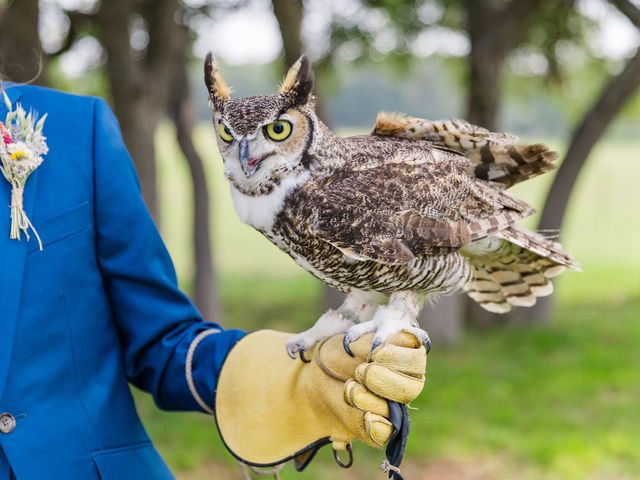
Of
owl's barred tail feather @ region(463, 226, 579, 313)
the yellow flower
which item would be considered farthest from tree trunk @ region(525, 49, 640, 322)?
the yellow flower

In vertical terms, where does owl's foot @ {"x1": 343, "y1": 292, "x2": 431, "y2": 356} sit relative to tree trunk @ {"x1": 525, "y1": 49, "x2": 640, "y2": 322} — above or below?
above

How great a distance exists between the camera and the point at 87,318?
1.63 m

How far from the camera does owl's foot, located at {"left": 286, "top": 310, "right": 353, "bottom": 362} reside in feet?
5.33

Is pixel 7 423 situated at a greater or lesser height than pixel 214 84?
lesser

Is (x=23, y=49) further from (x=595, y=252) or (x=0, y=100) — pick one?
(x=595, y=252)

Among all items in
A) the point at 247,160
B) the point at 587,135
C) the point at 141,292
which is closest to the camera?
the point at 247,160

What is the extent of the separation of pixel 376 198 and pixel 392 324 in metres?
0.24

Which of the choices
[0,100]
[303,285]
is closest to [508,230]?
[0,100]

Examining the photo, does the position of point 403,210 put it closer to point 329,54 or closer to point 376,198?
point 376,198

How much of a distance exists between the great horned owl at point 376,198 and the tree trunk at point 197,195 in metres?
5.16

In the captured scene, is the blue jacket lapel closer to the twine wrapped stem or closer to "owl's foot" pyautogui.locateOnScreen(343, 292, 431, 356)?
the twine wrapped stem

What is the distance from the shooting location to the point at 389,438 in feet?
4.65

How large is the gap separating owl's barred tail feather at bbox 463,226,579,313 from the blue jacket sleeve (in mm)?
583

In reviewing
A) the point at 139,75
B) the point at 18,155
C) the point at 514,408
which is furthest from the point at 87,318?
the point at 514,408
